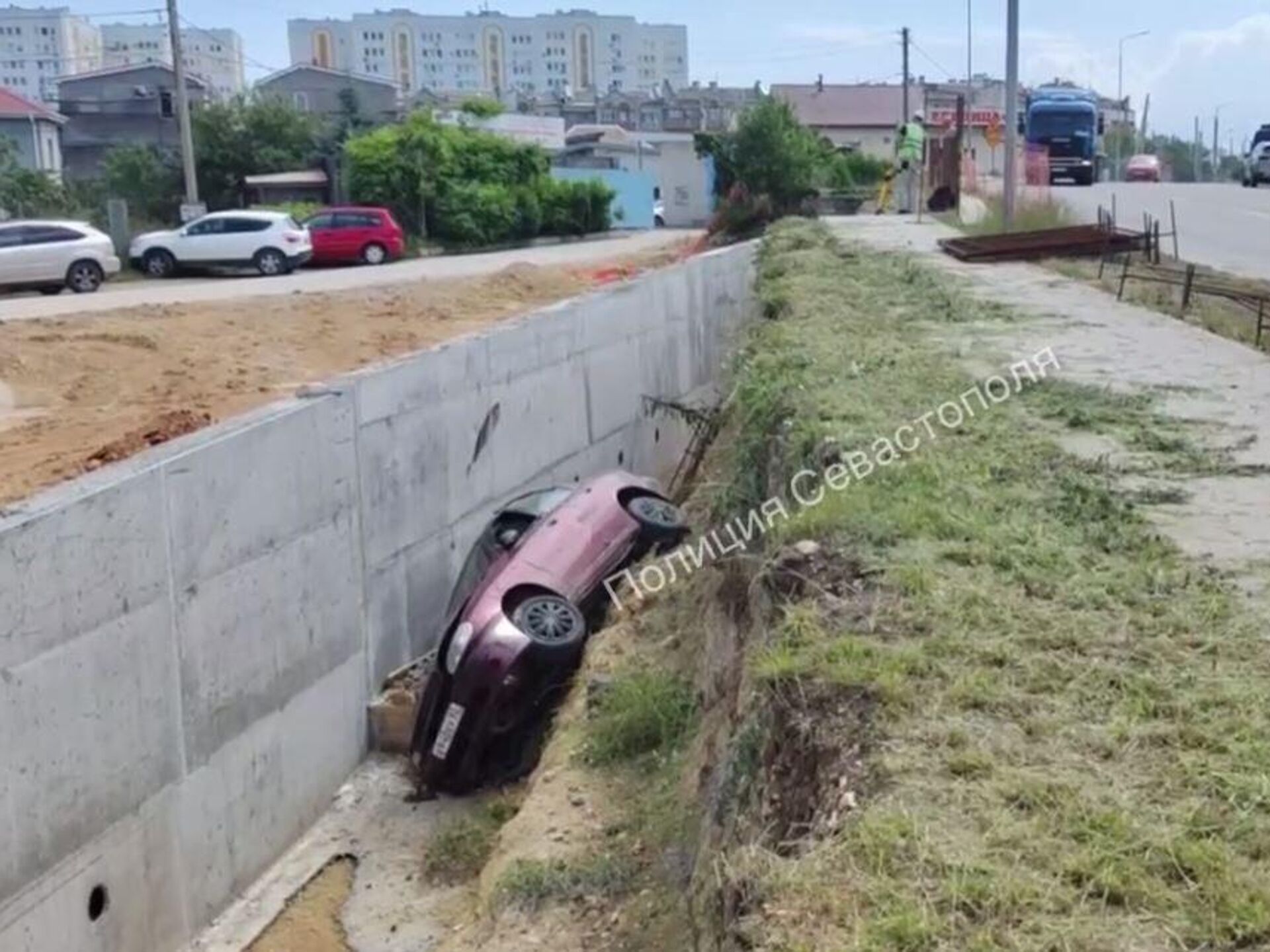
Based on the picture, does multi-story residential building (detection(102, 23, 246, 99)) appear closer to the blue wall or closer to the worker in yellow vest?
the blue wall

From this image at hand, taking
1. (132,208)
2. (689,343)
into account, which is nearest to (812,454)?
(689,343)

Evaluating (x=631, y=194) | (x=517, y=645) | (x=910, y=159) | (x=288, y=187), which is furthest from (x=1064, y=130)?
(x=517, y=645)

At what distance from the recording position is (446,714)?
8.05m

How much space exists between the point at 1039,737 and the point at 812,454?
3125mm

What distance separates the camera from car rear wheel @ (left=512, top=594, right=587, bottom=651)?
8.16 m

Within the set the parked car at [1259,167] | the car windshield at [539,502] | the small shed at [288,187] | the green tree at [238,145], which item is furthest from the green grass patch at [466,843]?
the green tree at [238,145]

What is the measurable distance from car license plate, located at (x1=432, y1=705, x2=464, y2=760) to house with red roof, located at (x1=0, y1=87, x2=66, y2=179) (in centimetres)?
4915

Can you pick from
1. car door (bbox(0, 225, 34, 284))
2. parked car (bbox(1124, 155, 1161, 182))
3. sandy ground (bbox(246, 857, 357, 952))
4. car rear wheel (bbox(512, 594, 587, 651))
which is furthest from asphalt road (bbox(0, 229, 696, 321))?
parked car (bbox(1124, 155, 1161, 182))

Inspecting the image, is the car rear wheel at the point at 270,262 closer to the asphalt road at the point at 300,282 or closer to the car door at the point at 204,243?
the asphalt road at the point at 300,282

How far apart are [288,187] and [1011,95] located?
1297 inches

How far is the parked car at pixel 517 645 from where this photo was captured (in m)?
Answer: 7.98

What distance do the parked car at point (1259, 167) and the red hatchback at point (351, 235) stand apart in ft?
82.4

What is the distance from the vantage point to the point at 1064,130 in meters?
46.7

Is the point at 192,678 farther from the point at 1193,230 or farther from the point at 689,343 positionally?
the point at 1193,230
